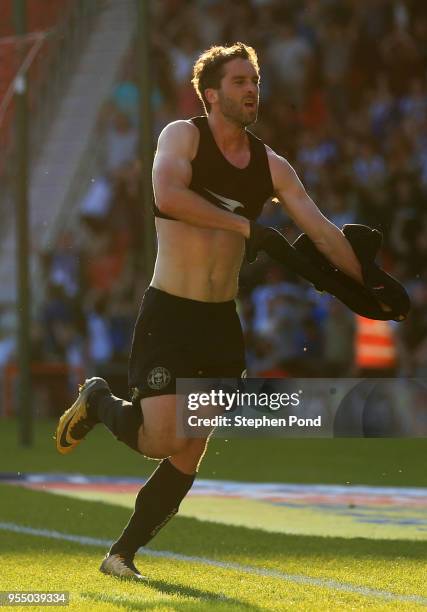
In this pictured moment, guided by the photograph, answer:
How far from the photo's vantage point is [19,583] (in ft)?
24.5

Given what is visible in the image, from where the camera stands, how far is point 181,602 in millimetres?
6789

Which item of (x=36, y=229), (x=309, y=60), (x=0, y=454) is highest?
(x=309, y=60)

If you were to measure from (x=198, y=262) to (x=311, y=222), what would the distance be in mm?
492

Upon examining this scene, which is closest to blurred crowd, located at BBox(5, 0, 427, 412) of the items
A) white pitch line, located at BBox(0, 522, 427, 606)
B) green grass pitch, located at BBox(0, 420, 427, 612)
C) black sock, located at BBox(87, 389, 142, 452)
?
green grass pitch, located at BBox(0, 420, 427, 612)

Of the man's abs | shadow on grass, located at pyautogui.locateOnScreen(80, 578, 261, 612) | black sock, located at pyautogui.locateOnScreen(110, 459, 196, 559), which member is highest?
the man's abs

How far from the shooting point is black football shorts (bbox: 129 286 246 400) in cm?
721

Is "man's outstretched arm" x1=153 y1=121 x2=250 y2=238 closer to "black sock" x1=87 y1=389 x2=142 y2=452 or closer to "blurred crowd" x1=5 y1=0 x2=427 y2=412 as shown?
"black sock" x1=87 y1=389 x2=142 y2=452

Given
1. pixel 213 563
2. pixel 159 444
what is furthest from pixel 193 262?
pixel 213 563

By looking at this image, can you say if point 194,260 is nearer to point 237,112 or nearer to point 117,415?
point 237,112

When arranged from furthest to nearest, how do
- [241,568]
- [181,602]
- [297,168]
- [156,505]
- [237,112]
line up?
[297,168] < [241,568] < [156,505] < [237,112] < [181,602]

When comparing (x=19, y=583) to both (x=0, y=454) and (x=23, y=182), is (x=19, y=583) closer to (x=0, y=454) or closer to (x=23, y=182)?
(x=0, y=454)

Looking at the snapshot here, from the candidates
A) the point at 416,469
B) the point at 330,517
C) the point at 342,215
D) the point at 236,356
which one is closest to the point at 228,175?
the point at 236,356

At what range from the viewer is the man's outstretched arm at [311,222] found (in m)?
7.28

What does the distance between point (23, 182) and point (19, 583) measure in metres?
9.54
